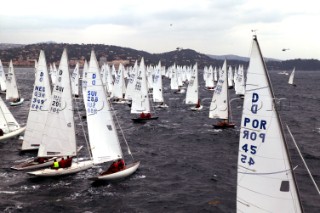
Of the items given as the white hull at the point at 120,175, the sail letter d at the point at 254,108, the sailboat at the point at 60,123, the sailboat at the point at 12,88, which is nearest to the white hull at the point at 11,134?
the sailboat at the point at 60,123

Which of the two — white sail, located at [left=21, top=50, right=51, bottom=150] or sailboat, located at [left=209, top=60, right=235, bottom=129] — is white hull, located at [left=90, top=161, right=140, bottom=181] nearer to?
white sail, located at [left=21, top=50, right=51, bottom=150]

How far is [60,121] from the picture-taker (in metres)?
29.1

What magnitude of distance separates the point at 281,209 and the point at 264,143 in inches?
99.7

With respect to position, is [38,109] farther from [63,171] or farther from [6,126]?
[6,126]

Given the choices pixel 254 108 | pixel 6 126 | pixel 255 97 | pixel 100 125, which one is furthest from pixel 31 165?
pixel 255 97

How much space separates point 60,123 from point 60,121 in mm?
159

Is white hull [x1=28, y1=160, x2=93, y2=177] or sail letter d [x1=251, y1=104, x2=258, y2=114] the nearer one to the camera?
sail letter d [x1=251, y1=104, x2=258, y2=114]

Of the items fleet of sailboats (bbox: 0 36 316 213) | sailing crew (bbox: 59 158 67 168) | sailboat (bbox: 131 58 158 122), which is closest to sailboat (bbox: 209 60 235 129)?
fleet of sailboats (bbox: 0 36 316 213)

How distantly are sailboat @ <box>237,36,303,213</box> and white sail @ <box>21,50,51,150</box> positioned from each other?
23.5 meters

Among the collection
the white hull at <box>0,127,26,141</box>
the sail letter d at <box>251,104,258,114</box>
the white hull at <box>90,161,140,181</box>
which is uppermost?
the sail letter d at <box>251,104,258,114</box>

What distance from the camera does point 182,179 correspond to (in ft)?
94.5

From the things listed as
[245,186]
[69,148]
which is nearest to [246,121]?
[245,186]

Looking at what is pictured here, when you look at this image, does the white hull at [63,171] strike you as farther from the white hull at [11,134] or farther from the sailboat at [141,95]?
the sailboat at [141,95]

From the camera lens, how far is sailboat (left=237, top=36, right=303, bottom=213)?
12.8 m
